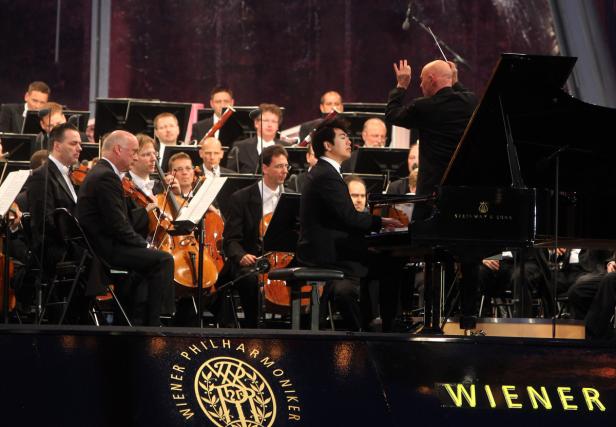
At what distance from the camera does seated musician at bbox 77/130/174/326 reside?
6469mm

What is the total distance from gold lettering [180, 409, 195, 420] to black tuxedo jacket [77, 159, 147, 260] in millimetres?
2338

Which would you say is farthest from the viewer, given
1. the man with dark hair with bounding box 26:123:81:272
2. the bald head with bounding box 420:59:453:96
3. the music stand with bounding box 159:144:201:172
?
the music stand with bounding box 159:144:201:172

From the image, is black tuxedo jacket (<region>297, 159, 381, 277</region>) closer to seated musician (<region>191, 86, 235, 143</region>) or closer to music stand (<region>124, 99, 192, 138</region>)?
music stand (<region>124, 99, 192, 138</region>)

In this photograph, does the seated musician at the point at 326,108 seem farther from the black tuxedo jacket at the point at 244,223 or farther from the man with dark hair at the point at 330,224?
the man with dark hair at the point at 330,224

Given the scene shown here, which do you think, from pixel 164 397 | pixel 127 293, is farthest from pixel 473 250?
pixel 127 293

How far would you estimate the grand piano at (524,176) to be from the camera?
5.13 m

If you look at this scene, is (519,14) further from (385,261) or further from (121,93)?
(385,261)

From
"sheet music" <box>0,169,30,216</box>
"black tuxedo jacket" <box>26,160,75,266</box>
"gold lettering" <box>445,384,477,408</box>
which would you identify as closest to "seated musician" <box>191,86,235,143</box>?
"black tuxedo jacket" <box>26,160,75,266</box>

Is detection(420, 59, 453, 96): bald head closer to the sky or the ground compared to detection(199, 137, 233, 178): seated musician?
closer to the sky

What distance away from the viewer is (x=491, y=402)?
14.0 ft

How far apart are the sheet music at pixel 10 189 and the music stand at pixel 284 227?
1461mm

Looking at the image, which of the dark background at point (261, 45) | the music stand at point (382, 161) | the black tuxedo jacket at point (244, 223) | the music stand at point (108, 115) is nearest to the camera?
the black tuxedo jacket at point (244, 223)

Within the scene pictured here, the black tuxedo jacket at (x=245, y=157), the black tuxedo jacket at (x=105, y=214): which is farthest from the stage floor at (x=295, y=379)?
the black tuxedo jacket at (x=245, y=157)

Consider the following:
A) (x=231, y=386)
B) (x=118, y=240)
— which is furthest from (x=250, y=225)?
(x=231, y=386)
